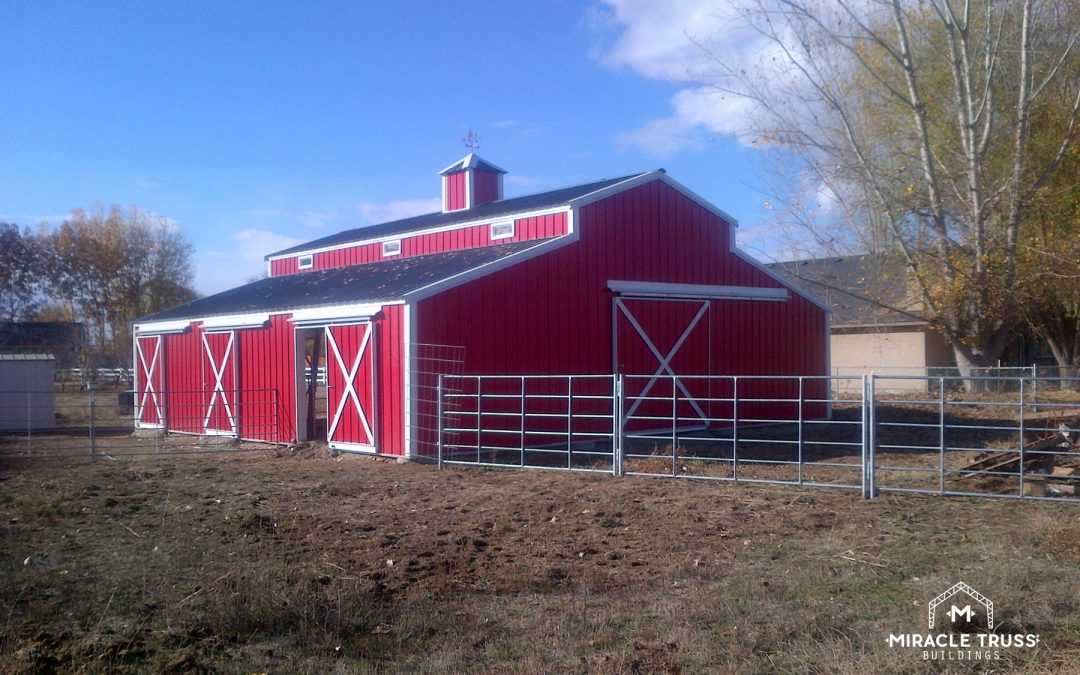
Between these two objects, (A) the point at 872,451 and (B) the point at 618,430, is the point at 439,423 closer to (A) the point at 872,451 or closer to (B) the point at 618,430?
(B) the point at 618,430

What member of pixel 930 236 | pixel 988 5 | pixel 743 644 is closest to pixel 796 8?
pixel 988 5

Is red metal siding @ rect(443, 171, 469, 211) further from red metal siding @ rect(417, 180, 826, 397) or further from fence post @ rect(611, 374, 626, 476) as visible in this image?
fence post @ rect(611, 374, 626, 476)

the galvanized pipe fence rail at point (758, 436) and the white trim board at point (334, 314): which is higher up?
the white trim board at point (334, 314)

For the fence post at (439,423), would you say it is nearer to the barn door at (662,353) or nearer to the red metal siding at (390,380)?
the red metal siding at (390,380)

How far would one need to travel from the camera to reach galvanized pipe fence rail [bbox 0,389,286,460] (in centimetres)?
1759

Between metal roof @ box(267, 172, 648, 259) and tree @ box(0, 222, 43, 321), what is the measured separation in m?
31.5

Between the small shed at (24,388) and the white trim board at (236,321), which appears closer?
the white trim board at (236,321)

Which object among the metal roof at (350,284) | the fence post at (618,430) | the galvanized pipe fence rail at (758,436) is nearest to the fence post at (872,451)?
the galvanized pipe fence rail at (758,436)

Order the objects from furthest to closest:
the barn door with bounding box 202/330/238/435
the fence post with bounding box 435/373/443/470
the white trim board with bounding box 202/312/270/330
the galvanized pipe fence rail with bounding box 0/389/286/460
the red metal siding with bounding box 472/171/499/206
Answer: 1. the red metal siding with bounding box 472/171/499/206
2. the barn door with bounding box 202/330/238/435
3. the white trim board with bounding box 202/312/270/330
4. the galvanized pipe fence rail with bounding box 0/389/286/460
5. the fence post with bounding box 435/373/443/470

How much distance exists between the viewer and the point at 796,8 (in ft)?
67.4

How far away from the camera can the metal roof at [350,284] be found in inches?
663

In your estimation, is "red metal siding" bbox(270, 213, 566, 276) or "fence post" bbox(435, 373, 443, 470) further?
"red metal siding" bbox(270, 213, 566, 276)

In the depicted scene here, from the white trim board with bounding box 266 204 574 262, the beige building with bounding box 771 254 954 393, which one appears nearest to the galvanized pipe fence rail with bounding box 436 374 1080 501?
the white trim board with bounding box 266 204 574 262

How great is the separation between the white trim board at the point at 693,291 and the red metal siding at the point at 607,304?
0.16 metres
